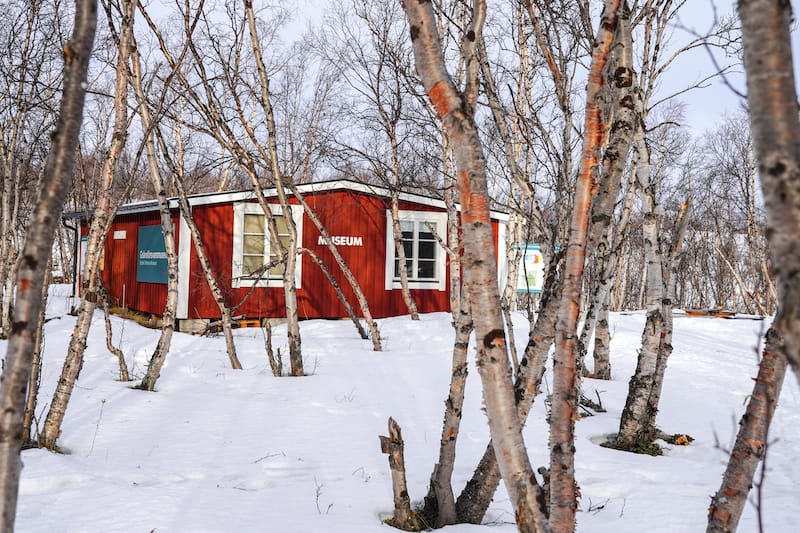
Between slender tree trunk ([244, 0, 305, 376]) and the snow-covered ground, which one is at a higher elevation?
slender tree trunk ([244, 0, 305, 376])

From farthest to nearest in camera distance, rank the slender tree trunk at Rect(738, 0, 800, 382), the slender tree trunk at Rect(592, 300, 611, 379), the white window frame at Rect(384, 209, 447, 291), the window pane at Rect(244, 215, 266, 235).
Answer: the white window frame at Rect(384, 209, 447, 291)
the window pane at Rect(244, 215, 266, 235)
the slender tree trunk at Rect(592, 300, 611, 379)
the slender tree trunk at Rect(738, 0, 800, 382)

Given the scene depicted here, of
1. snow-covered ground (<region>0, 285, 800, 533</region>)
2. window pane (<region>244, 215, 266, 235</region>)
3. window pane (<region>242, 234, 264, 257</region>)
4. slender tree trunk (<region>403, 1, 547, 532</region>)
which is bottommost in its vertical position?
snow-covered ground (<region>0, 285, 800, 533</region>)

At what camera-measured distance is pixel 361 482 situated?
15.1 ft

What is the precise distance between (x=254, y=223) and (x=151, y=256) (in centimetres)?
290

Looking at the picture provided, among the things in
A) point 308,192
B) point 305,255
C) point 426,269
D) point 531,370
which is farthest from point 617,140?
point 426,269

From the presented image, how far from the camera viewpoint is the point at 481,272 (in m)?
2.03

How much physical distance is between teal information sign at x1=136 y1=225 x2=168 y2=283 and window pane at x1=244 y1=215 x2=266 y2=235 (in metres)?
1.93

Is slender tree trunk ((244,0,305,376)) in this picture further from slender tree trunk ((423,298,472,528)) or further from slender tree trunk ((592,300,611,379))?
slender tree trunk ((423,298,472,528))

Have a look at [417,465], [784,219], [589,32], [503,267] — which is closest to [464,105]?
[784,219]

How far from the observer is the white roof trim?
13273 millimetres

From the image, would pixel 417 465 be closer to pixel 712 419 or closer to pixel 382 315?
pixel 712 419

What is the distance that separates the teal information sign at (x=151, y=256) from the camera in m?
14.2

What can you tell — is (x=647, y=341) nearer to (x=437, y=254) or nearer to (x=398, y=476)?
(x=398, y=476)

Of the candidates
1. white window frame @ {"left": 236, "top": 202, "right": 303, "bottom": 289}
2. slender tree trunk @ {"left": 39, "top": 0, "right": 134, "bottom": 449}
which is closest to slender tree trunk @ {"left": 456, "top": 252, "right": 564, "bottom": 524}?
slender tree trunk @ {"left": 39, "top": 0, "right": 134, "bottom": 449}
